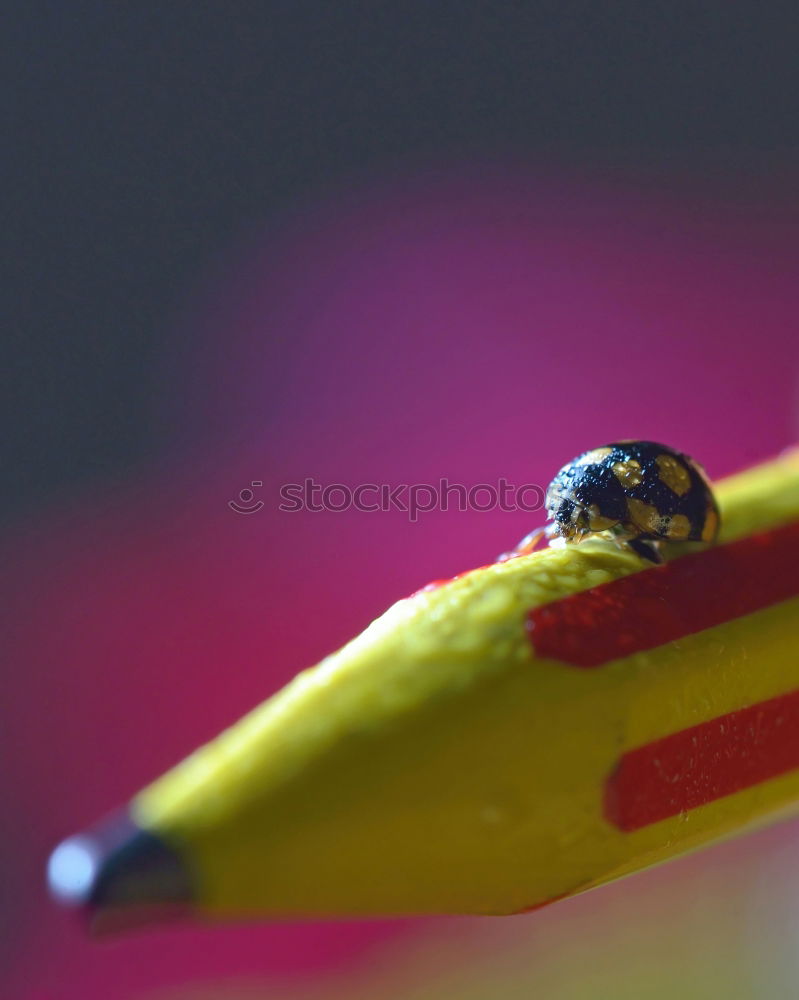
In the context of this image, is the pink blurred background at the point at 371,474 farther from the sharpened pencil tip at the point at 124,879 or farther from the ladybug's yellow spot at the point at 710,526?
the sharpened pencil tip at the point at 124,879

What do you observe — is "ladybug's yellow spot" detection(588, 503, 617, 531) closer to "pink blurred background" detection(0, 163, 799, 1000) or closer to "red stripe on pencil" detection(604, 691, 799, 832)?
"red stripe on pencil" detection(604, 691, 799, 832)

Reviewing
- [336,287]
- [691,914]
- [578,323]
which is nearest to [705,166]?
[578,323]

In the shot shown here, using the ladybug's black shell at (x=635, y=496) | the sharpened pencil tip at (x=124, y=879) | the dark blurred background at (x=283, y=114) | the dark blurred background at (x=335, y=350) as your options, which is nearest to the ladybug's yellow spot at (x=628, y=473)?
the ladybug's black shell at (x=635, y=496)

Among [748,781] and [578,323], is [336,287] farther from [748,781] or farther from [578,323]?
[748,781]

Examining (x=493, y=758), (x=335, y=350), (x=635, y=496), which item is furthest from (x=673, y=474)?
(x=335, y=350)

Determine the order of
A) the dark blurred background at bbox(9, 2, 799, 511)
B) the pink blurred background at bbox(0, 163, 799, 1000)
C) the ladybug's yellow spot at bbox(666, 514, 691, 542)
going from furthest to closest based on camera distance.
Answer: the dark blurred background at bbox(9, 2, 799, 511) → the pink blurred background at bbox(0, 163, 799, 1000) → the ladybug's yellow spot at bbox(666, 514, 691, 542)

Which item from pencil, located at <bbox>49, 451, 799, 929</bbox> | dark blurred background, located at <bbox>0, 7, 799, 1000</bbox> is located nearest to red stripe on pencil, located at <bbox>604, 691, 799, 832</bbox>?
pencil, located at <bbox>49, 451, 799, 929</bbox>
